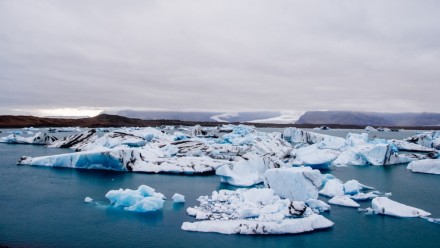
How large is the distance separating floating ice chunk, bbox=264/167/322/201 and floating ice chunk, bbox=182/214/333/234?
4.47ft

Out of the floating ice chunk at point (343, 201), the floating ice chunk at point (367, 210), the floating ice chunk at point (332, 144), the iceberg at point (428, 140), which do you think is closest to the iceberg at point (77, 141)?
the floating ice chunk at point (332, 144)

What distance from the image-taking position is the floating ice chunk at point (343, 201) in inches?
308

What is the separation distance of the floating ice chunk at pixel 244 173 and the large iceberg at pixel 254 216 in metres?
2.18

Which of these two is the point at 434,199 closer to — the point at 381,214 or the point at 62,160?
the point at 381,214

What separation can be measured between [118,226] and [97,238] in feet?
1.98

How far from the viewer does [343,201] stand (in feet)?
26.0

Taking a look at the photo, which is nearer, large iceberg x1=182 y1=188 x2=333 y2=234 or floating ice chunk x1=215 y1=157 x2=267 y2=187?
large iceberg x1=182 y1=188 x2=333 y2=234

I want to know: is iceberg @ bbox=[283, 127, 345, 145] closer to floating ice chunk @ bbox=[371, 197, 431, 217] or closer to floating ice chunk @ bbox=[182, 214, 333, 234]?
floating ice chunk @ bbox=[371, 197, 431, 217]

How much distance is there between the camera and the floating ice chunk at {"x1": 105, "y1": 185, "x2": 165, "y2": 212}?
718 centimetres

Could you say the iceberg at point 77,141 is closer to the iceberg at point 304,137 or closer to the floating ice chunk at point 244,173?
the floating ice chunk at point 244,173

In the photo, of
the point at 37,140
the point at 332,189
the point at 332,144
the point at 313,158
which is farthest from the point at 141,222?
the point at 37,140

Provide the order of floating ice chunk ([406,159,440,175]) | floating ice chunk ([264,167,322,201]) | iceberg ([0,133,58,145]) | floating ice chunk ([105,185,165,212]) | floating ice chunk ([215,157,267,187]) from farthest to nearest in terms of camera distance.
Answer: iceberg ([0,133,58,145])
floating ice chunk ([406,159,440,175])
floating ice chunk ([215,157,267,187])
floating ice chunk ([264,167,322,201])
floating ice chunk ([105,185,165,212])

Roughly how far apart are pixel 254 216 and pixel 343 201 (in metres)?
2.42

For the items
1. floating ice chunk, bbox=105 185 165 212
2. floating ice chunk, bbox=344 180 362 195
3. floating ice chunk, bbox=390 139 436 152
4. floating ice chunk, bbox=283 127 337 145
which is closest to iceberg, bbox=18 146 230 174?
floating ice chunk, bbox=105 185 165 212
